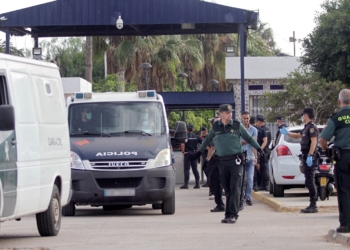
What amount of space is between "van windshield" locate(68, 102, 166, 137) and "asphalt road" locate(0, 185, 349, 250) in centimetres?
155

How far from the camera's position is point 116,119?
50.2 feet

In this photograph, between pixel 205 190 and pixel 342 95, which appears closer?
pixel 342 95

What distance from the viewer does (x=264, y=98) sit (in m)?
34.0

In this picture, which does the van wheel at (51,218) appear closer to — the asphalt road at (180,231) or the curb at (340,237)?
the asphalt road at (180,231)

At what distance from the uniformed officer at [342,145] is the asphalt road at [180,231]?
58 centimetres

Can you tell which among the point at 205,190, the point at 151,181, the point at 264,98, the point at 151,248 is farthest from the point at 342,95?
the point at 264,98

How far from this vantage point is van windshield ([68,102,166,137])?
598 inches

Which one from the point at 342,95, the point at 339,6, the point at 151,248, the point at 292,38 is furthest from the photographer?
the point at 292,38

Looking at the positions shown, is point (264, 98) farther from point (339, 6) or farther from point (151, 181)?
point (151, 181)

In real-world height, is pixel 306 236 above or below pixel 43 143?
below

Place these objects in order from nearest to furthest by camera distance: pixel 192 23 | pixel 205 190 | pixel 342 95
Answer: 1. pixel 342 95
2. pixel 205 190
3. pixel 192 23

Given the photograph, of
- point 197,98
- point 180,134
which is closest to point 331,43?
point 197,98

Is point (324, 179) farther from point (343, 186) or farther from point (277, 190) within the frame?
point (343, 186)

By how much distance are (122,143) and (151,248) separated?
16.5 feet
